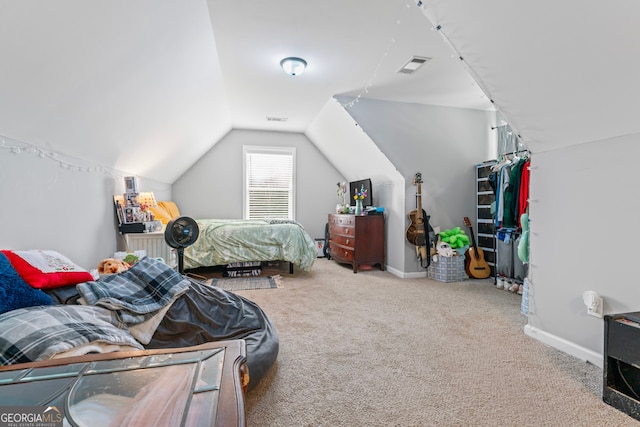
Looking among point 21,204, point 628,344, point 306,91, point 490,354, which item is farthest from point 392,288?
point 21,204

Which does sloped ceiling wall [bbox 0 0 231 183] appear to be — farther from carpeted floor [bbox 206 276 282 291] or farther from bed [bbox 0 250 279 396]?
carpeted floor [bbox 206 276 282 291]

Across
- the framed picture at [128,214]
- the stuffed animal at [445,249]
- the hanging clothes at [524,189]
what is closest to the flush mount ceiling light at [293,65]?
the framed picture at [128,214]

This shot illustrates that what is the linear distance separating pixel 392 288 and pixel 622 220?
2.33 m

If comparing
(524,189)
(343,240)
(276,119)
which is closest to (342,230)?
(343,240)

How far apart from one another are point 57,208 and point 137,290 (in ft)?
3.24

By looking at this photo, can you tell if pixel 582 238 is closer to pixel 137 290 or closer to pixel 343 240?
pixel 137 290

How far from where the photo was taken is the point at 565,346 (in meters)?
→ 2.13

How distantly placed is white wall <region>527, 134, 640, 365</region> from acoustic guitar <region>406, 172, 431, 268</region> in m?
1.91

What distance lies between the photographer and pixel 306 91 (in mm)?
4055

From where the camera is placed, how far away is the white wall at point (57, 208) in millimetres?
1739

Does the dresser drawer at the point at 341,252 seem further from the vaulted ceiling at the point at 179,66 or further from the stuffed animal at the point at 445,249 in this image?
the vaulted ceiling at the point at 179,66

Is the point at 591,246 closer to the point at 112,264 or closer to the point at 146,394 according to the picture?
the point at 146,394

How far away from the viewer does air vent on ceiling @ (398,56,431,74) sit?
10.2ft

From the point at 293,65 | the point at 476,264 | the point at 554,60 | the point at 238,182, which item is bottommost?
the point at 476,264
